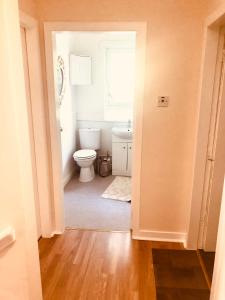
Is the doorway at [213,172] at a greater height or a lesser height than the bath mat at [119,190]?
greater

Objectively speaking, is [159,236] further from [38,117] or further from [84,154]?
[84,154]

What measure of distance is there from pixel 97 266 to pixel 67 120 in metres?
2.42

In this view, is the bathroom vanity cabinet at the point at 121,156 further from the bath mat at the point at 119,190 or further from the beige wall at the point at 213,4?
the beige wall at the point at 213,4

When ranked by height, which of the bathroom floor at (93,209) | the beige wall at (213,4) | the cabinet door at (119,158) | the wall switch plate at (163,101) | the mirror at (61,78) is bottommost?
the bathroom floor at (93,209)

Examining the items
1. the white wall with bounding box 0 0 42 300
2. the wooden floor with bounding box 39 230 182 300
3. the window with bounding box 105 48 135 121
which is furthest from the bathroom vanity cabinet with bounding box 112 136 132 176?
the white wall with bounding box 0 0 42 300

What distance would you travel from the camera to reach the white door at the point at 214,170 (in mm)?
2018

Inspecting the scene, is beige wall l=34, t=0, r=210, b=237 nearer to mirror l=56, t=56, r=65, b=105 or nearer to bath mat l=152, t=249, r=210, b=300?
bath mat l=152, t=249, r=210, b=300

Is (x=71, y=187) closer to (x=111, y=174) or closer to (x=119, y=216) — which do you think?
(x=111, y=174)

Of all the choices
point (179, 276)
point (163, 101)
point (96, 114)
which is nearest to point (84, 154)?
point (96, 114)

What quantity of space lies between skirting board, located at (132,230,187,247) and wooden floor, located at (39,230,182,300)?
60 mm

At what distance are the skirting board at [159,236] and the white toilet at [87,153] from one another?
168 centimetres

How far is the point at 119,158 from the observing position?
4230 millimetres

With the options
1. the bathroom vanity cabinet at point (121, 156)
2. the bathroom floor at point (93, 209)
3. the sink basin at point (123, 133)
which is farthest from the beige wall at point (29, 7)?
the bathroom vanity cabinet at point (121, 156)

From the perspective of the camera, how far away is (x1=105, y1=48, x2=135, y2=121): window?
4188 mm
